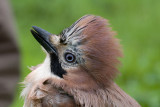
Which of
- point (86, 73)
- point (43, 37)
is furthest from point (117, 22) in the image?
point (86, 73)

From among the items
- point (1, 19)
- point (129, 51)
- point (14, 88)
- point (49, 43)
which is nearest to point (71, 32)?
point (49, 43)

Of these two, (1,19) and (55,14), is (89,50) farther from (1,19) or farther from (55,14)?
(55,14)

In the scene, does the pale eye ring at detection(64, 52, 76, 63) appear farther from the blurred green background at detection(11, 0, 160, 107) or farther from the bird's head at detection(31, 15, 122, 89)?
the blurred green background at detection(11, 0, 160, 107)

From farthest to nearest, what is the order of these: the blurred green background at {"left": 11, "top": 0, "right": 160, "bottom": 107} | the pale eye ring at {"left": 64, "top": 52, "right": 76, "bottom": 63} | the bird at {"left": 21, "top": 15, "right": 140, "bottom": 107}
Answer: the blurred green background at {"left": 11, "top": 0, "right": 160, "bottom": 107} < the pale eye ring at {"left": 64, "top": 52, "right": 76, "bottom": 63} < the bird at {"left": 21, "top": 15, "right": 140, "bottom": 107}

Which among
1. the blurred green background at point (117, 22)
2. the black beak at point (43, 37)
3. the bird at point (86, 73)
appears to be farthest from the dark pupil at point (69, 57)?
the blurred green background at point (117, 22)

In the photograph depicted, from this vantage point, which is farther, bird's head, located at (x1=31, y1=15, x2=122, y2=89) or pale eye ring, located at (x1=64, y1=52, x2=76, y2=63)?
pale eye ring, located at (x1=64, y1=52, x2=76, y2=63)

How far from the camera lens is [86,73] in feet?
15.1

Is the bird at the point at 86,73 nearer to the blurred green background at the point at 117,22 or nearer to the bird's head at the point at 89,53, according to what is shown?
the bird's head at the point at 89,53

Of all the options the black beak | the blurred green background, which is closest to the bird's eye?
the black beak

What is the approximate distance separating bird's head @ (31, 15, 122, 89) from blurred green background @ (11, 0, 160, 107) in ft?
13.3

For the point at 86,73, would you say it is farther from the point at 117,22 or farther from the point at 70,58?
the point at 117,22

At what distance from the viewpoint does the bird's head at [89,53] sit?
4578mm

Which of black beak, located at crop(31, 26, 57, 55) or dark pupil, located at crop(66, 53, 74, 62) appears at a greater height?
black beak, located at crop(31, 26, 57, 55)

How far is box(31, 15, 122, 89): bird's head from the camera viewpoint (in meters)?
4.58
